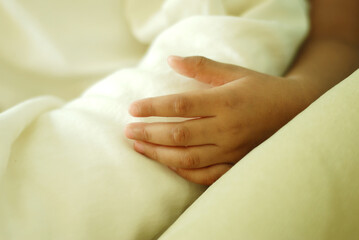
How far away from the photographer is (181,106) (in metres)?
0.38

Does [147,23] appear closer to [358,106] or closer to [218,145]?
[218,145]

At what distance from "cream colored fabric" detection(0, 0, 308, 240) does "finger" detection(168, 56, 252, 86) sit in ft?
0.09

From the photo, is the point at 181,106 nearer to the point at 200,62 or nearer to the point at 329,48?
the point at 200,62

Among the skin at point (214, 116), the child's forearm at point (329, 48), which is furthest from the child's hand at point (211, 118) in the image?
the child's forearm at point (329, 48)

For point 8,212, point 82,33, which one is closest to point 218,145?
point 8,212

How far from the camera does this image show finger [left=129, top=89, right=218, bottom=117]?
38 centimetres

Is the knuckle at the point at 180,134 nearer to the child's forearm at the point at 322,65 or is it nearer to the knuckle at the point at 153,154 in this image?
the knuckle at the point at 153,154

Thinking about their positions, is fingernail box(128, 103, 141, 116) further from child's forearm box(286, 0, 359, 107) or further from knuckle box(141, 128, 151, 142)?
child's forearm box(286, 0, 359, 107)

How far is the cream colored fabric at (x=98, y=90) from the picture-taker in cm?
33

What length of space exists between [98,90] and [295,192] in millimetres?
332

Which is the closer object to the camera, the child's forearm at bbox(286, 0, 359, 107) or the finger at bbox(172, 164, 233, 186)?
the finger at bbox(172, 164, 233, 186)

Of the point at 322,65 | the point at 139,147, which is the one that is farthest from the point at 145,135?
the point at 322,65

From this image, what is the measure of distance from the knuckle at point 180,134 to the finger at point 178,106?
0.06 ft

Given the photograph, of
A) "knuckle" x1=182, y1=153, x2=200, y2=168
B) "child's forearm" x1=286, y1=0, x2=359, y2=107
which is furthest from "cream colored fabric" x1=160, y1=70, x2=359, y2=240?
"child's forearm" x1=286, y1=0, x2=359, y2=107
